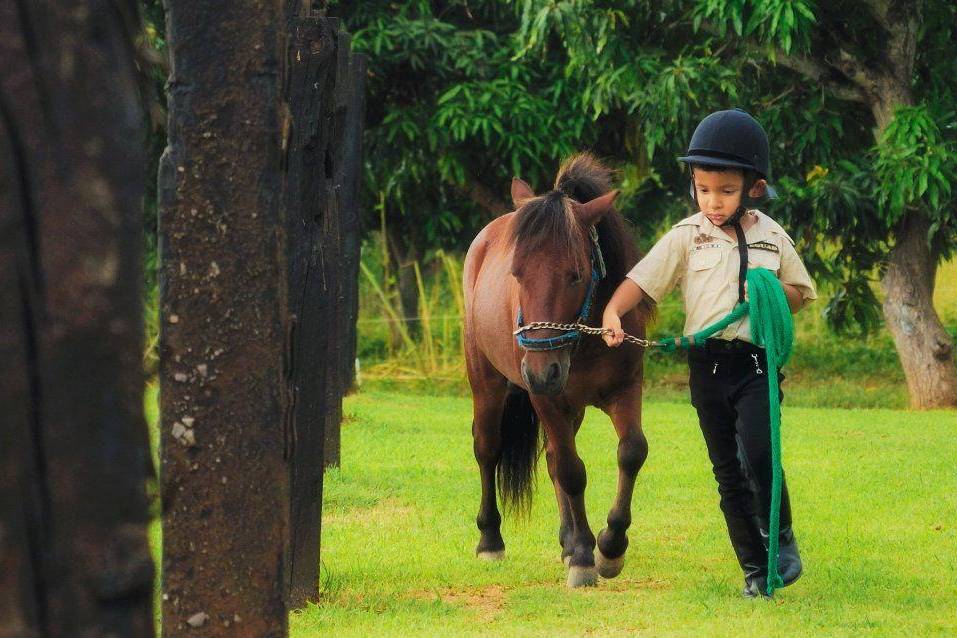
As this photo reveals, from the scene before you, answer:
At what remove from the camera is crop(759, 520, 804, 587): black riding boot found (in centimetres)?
589

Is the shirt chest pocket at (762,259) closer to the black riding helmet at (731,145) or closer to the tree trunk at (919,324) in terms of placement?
the black riding helmet at (731,145)

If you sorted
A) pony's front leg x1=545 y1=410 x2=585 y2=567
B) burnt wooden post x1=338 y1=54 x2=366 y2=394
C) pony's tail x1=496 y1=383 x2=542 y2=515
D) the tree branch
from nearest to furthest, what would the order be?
pony's front leg x1=545 y1=410 x2=585 y2=567 → pony's tail x1=496 y1=383 x2=542 y2=515 → burnt wooden post x1=338 y1=54 x2=366 y2=394 → the tree branch

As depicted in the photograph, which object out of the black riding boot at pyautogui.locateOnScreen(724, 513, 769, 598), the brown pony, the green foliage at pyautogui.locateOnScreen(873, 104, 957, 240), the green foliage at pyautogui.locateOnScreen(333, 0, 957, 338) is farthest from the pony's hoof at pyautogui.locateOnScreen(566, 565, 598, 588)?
the green foliage at pyautogui.locateOnScreen(873, 104, 957, 240)

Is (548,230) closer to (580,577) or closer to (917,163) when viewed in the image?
(580,577)

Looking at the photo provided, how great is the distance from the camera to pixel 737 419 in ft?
19.3

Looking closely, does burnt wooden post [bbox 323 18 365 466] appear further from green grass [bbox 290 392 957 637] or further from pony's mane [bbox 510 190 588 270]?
pony's mane [bbox 510 190 588 270]

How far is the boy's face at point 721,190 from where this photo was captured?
19.1 feet

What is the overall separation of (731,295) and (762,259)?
0.22 meters

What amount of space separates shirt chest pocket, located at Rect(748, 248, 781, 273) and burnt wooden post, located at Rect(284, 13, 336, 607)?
69.4 inches

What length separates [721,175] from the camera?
5.82m

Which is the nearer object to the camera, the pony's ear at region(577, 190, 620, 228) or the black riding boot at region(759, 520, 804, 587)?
the black riding boot at region(759, 520, 804, 587)

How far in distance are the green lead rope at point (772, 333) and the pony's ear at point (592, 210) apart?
0.86m

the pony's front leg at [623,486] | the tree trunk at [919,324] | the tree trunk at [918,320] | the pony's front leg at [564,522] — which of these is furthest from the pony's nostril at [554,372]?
the tree trunk at [919,324]

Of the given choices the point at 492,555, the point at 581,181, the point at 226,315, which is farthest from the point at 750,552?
the point at 226,315
